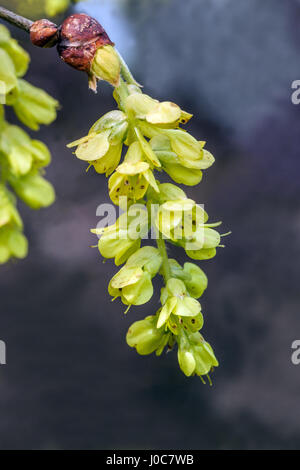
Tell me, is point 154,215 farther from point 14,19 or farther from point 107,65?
point 14,19

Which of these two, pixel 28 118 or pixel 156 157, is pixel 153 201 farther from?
pixel 28 118

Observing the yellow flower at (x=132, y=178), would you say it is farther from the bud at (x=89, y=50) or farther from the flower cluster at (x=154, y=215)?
the bud at (x=89, y=50)

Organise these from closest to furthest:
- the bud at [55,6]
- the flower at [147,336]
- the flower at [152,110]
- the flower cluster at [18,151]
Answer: the flower cluster at [18,151] → the flower at [152,110] → the flower at [147,336] → the bud at [55,6]

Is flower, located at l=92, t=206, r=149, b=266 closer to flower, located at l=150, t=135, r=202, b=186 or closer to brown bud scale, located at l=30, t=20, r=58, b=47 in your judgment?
flower, located at l=150, t=135, r=202, b=186

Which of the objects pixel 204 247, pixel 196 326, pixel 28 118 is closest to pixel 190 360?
pixel 196 326

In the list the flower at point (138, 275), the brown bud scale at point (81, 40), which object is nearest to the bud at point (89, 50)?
the brown bud scale at point (81, 40)

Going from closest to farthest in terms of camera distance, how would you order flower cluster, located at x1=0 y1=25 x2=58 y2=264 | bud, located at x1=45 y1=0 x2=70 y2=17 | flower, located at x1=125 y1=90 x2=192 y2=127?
flower cluster, located at x1=0 y1=25 x2=58 y2=264 → flower, located at x1=125 y1=90 x2=192 y2=127 → bud, located at x1=45 y1=0 x2=70 y2=17

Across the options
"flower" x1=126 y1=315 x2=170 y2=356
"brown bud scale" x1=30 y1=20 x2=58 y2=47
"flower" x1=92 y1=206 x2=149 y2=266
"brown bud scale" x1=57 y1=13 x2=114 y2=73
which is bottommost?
"flower" x1=126 y1=315 x2=170 y2=356

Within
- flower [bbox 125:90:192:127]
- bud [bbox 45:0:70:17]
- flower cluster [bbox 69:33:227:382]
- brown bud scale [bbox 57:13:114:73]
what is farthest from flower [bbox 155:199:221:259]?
bud [bbox 45:0:70:17]
